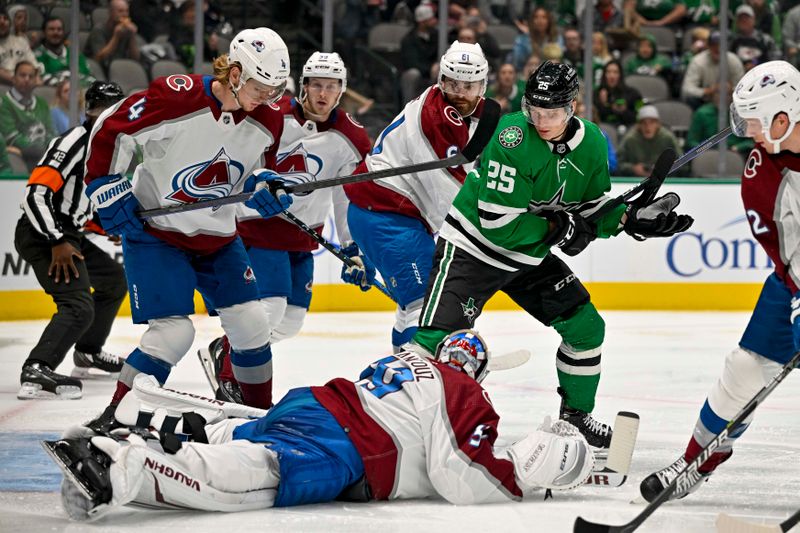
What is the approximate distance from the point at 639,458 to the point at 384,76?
4.96 meters

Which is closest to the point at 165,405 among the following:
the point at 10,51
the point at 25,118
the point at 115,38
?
the point at 25,118

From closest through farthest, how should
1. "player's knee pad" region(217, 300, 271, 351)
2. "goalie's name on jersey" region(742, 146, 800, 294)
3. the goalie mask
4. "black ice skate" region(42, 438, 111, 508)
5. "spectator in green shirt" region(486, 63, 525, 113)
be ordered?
"black ice skate" region(42, 438, 111, 508) < "goalie's name on jersey" region(742, 146, 800, 294) < the goalie mask < "player's knee pad" region(217, 300, 271, 351) < "spectator in green shirt" region(486, 63, 525, 113)

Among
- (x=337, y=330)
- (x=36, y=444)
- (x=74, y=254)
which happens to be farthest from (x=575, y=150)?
(x=337, y=330)

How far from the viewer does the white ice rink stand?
294 cm

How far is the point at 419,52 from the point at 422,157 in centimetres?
409

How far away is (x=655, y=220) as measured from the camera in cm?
352

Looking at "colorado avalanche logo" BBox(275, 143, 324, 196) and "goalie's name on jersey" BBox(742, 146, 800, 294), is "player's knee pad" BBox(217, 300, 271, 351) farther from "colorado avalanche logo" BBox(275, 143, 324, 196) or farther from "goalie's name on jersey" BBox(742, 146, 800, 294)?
"goalie's name on jersey" BBox(742, 146, 800, 294)

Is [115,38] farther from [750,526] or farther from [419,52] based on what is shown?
[750,526]

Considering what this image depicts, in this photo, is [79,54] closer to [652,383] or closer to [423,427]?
[652,383]

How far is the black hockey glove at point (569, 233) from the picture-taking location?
11.7 ft

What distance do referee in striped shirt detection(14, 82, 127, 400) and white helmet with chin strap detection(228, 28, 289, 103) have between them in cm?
136

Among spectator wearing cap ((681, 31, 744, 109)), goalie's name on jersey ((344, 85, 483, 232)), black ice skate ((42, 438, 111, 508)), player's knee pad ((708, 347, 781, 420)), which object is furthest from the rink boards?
black ice skate ((42, 438, 111, 508))

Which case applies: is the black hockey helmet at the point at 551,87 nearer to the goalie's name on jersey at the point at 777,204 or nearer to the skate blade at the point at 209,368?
the goalie's name on jersey at the point at 777,204

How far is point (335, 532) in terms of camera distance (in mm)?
2840
